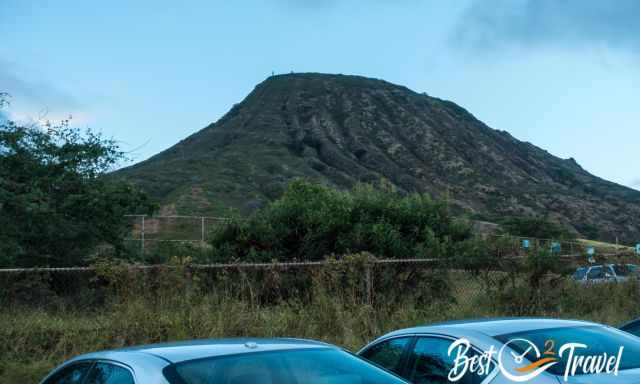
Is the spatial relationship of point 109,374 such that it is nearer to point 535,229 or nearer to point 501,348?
point 501,348

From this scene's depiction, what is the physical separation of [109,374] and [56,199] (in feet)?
43.0

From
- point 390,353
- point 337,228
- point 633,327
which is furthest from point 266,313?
point 337,228

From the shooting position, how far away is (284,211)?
53.0 feet

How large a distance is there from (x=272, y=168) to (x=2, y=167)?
71.6 metres

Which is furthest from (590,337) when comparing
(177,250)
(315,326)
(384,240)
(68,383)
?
(177,250)

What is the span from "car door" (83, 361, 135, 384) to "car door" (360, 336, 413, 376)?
238 centimetres

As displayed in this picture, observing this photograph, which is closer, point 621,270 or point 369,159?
point 621,270

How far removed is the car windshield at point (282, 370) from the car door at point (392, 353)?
62.1 inches

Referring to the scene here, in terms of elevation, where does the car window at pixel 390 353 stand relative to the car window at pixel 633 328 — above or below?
above

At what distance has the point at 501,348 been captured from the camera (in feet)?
16.9

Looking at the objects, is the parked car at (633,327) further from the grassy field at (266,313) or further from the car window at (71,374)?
the car window at (71,374)

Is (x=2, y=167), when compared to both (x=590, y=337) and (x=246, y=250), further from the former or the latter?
(x=590, y=337)

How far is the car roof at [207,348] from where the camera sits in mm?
3867

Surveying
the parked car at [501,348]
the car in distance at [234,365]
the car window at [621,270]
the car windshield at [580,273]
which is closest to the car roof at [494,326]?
the parked car at [501,348]
